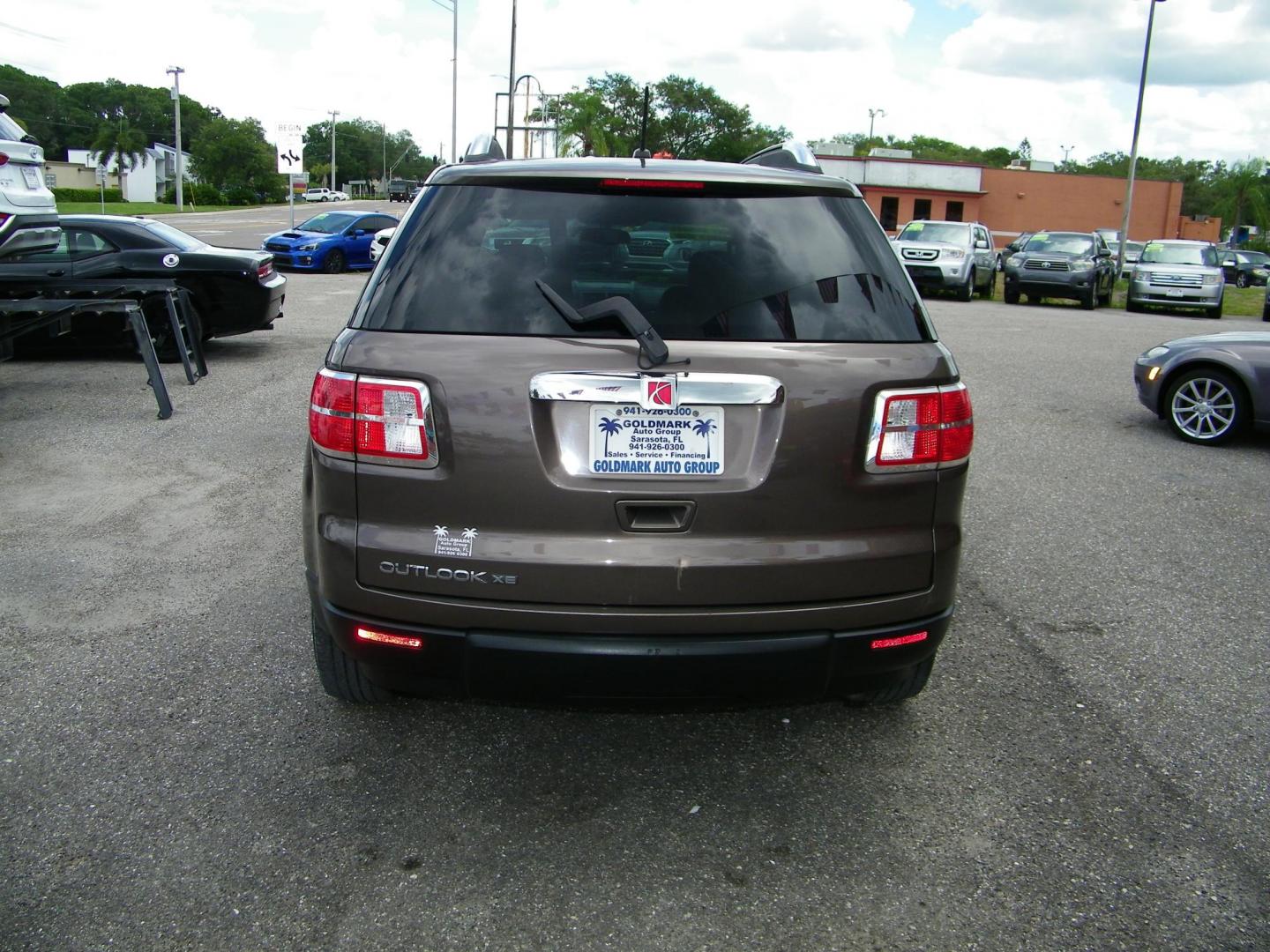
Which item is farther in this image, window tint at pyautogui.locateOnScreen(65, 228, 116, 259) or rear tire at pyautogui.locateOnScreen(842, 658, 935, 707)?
window tint at pyautogui.locateOnScreen(65, 228, 116, 259)

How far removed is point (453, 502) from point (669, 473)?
1.75ft

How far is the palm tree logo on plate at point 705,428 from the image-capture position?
8.77 ft

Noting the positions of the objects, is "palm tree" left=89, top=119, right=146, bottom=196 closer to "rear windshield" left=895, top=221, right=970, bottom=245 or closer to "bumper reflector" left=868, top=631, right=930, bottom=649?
"rear windshield" left=895, top=221, right=970, bottom=245

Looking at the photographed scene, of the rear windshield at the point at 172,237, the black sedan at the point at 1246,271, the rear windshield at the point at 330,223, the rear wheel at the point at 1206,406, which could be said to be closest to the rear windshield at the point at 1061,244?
the rear windshield at the point at 330,223

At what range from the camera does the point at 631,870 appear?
283cm

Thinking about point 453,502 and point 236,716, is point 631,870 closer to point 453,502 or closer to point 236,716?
point 453,502

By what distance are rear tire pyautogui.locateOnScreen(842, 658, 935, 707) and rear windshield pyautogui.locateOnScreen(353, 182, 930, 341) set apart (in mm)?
1076

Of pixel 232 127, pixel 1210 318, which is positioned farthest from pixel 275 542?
pixel 232 127

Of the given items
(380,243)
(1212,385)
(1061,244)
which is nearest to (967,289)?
(1061,244)

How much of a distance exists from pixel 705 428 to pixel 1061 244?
25.2 metres

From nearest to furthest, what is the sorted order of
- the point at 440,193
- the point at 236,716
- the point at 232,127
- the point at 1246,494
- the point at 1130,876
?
the point at 1130,876 < the point at 440,193 < the point at 236,716 < the point at 1246,494 < the point at 232,127

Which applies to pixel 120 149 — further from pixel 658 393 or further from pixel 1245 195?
pixel 658 393

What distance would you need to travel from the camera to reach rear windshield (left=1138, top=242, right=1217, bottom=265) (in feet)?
78.3

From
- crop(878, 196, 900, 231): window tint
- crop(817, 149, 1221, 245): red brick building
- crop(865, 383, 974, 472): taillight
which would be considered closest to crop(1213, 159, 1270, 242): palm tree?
crop(817, 149, 1221, 245): red brick building
